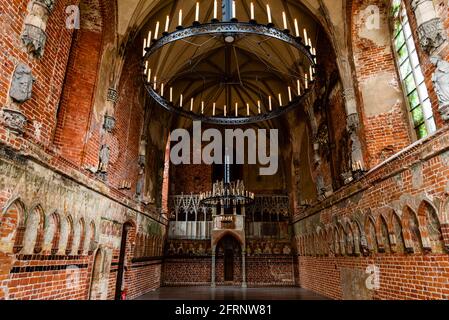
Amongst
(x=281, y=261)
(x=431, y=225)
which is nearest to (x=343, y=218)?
(x=431, y=225)

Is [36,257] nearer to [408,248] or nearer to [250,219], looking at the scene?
[408,248]

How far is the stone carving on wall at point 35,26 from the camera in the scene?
15.8 feet

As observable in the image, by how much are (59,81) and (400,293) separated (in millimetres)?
8758

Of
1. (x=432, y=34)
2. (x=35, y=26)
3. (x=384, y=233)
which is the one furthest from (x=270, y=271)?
(x=35, y=26)

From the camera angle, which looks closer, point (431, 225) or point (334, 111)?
point (431, 225)

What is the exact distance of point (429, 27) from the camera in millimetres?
5137

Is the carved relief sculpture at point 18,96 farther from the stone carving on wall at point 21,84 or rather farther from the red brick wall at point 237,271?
the red brick wall at point 237,271

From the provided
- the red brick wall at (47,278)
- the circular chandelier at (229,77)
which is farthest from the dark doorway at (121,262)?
the circular chandelier at (229,77)

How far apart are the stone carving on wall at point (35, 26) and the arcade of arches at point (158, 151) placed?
2cm

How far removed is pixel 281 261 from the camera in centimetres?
1584

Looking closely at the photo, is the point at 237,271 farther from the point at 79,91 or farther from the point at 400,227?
the point at 79,91

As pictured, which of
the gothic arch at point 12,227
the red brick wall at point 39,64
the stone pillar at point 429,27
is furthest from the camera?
the stone pillar at point 429,27

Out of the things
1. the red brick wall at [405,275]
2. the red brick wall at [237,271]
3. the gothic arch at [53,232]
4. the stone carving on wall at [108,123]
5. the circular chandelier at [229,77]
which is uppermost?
the circular chandelier at [229,77]

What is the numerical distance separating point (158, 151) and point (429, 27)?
12087 millimetres
